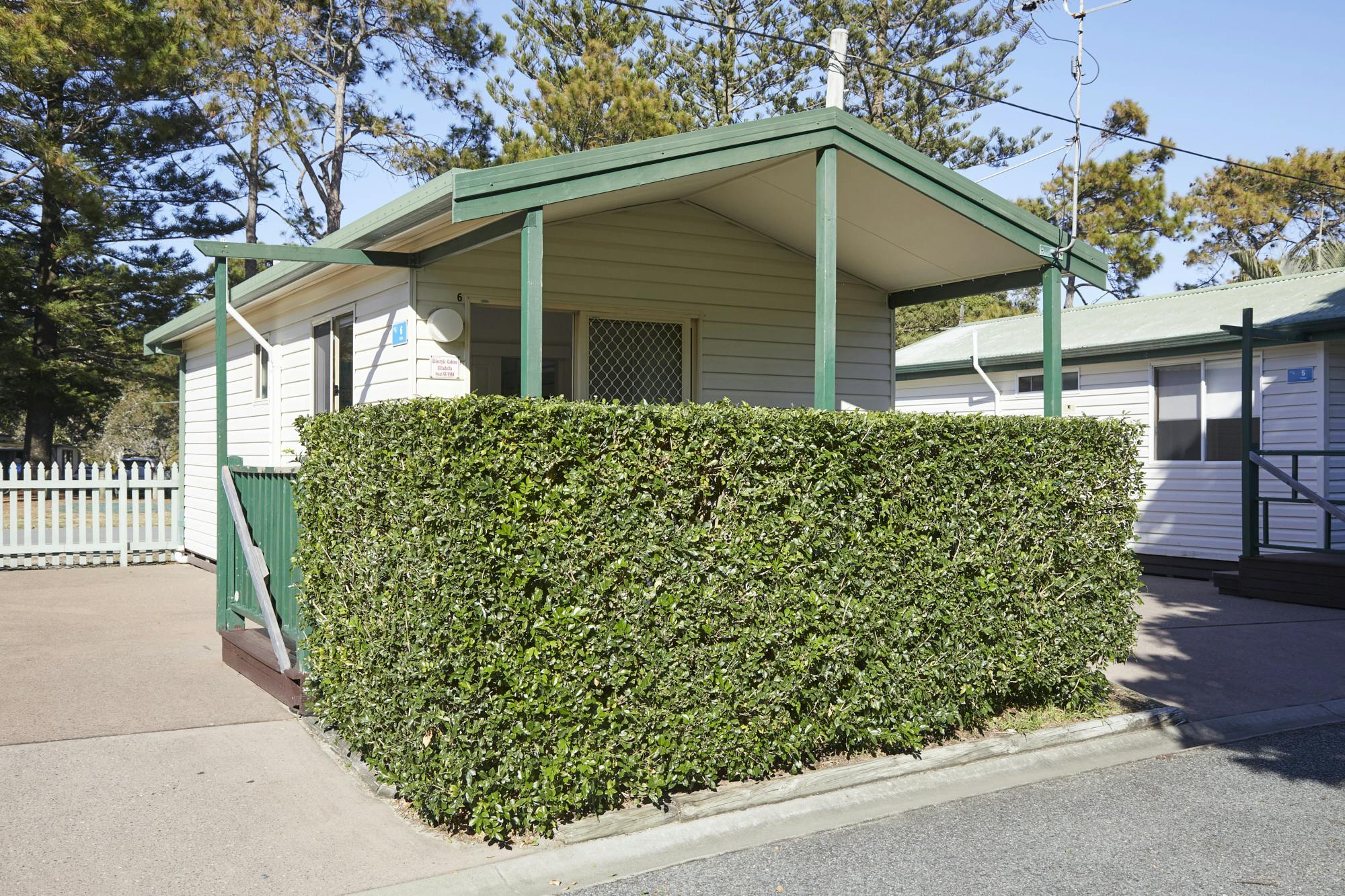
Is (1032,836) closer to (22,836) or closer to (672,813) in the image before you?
(672,813)

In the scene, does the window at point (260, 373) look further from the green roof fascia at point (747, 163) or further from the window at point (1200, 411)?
the window at point (1200, 411)

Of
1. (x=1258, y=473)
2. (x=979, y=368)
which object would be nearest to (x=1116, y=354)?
(x=979, y=368)

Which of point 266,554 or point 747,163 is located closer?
point 266,554

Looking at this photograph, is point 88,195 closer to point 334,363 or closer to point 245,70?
point 245,70

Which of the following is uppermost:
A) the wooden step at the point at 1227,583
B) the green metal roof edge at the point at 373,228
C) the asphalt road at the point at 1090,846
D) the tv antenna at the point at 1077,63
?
the tv antenna at the point at 1077,63

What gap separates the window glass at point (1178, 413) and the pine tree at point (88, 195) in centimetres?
2158

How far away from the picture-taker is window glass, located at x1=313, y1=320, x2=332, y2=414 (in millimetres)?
9461

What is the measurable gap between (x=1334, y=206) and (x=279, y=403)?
3636 cm

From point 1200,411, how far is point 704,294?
7638 mm

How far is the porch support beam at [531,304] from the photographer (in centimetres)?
567

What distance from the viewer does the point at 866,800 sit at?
16.6 feet

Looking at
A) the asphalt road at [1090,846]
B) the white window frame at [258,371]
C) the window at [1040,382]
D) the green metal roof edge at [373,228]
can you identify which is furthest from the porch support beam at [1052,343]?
the white window frame at [258,371]

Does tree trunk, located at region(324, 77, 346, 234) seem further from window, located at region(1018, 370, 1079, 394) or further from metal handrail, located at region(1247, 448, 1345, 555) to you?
metal handrail, located at region(1247, 448, 1345, 555)

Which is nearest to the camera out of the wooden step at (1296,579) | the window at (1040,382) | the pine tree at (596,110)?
the wooden step at (1296,579)
